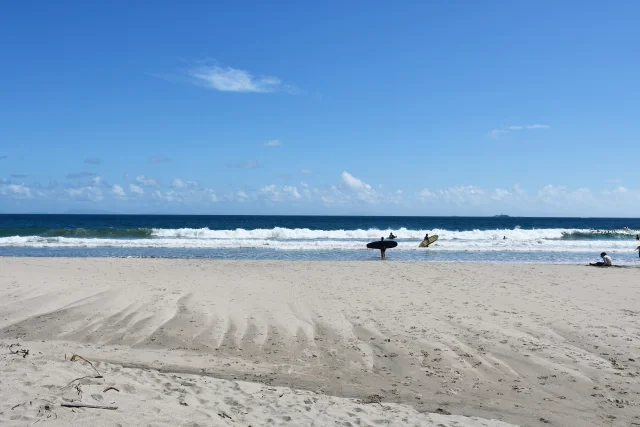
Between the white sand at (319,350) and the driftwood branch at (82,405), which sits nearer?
the driftwood branch at (82,405)

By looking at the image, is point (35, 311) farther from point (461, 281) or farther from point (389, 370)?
point (461, 281)

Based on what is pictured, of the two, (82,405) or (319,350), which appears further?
(319,350)

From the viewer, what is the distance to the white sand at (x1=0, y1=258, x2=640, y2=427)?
4.62 meters

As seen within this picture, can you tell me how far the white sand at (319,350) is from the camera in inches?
182

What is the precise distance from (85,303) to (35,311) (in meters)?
0.94

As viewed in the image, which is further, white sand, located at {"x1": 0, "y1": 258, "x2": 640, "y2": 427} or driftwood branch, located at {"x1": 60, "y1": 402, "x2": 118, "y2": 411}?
white sand, located at {"x1": 0, "y1": 258, "x2": 640, "y2": 427}

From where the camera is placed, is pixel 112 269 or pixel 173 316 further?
pixel 112 269

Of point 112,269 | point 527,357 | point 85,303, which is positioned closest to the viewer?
point 527,357

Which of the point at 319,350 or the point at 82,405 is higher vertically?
the point at 82,405

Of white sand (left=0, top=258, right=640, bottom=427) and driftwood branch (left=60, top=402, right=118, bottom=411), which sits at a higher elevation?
driftwood branch (left=60, top=402, right=118, bottom=411)

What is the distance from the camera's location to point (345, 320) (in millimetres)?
8938

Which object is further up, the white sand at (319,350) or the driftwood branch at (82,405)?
the driftwood branch at (82,405)

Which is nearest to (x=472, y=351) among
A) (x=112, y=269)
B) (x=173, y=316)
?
(x=173, y=316)

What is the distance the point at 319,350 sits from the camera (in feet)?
23.4
